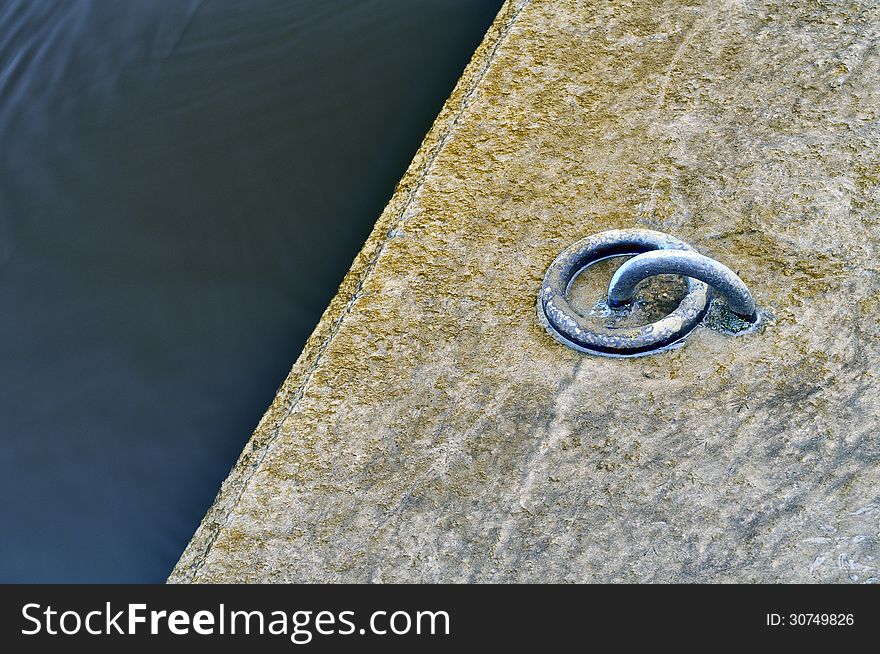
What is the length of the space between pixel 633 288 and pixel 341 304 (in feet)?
2.70

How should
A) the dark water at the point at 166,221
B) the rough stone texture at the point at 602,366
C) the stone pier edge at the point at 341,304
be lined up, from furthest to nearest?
the dark water at the point at 166,221 → the stone pier edge at the point at 341,304 → the rough stone texture at the point at 602,366

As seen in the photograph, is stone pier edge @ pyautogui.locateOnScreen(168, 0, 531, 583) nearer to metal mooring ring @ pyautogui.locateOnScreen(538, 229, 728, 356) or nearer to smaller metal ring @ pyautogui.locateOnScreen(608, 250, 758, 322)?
metal mooring ring @ pyautogui.locateOnScreen(538, 229, 728, 356)

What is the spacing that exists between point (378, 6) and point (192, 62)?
2.51 feet

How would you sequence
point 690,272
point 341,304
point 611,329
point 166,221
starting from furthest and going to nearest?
point 166,221
point 341,304
point 611,329
point 690,272

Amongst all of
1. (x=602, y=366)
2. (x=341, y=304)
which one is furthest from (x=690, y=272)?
(x=341, y=304)

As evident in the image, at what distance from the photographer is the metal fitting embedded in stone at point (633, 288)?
1750 mm

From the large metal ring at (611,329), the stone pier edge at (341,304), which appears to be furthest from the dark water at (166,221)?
the large metal ring at (611,329)

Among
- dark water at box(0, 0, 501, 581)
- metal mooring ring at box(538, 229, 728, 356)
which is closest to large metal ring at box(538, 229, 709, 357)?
metal mooring ring at box(538, 229, 728, 356)

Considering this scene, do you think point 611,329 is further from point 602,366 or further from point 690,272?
point 690,272

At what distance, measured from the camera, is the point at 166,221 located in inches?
95.0

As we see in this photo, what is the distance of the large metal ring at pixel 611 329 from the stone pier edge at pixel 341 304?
53 cm

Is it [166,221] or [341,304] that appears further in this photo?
[166,221]

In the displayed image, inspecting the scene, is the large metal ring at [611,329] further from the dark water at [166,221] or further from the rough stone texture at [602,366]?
the dark water at [166,221]

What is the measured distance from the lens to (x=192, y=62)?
9.09ft
